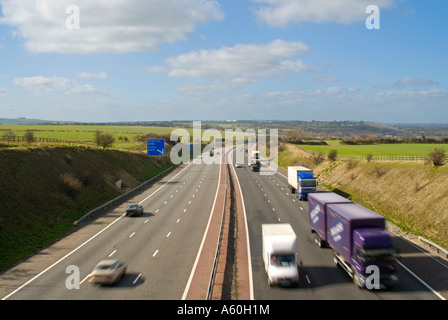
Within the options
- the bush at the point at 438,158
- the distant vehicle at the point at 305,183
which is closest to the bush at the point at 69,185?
the distant vehicle at the point at 305,183

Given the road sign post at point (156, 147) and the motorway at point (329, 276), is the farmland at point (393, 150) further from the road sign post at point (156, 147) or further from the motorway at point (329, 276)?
the motorway at point (329, 276)

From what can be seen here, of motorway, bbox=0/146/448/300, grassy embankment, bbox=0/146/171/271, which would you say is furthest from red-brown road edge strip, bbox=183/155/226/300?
grassy embankment, bbox=0/146/171/271

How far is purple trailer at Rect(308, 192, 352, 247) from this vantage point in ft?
88.3

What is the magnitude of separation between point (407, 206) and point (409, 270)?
1524 centimetres

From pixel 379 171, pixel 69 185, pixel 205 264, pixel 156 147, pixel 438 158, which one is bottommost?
pixel 205 264

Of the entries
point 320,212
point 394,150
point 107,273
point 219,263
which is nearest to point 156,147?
point 320,212

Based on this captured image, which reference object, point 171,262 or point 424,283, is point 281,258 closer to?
point 171,262

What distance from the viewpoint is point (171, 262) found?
83.7 ft

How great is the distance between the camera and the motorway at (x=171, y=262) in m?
20.3

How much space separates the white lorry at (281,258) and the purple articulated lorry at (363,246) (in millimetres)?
3084

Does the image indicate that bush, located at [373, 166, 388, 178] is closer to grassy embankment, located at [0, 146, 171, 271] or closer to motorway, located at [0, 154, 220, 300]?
motorway, located at [0, 154, 220, 300]

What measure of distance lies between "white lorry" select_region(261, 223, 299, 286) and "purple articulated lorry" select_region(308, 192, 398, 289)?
121 inches

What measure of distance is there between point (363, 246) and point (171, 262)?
41.3 ft

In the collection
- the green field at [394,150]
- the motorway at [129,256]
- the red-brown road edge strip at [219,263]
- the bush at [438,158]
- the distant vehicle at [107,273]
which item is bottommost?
the motorway at [129,256]
